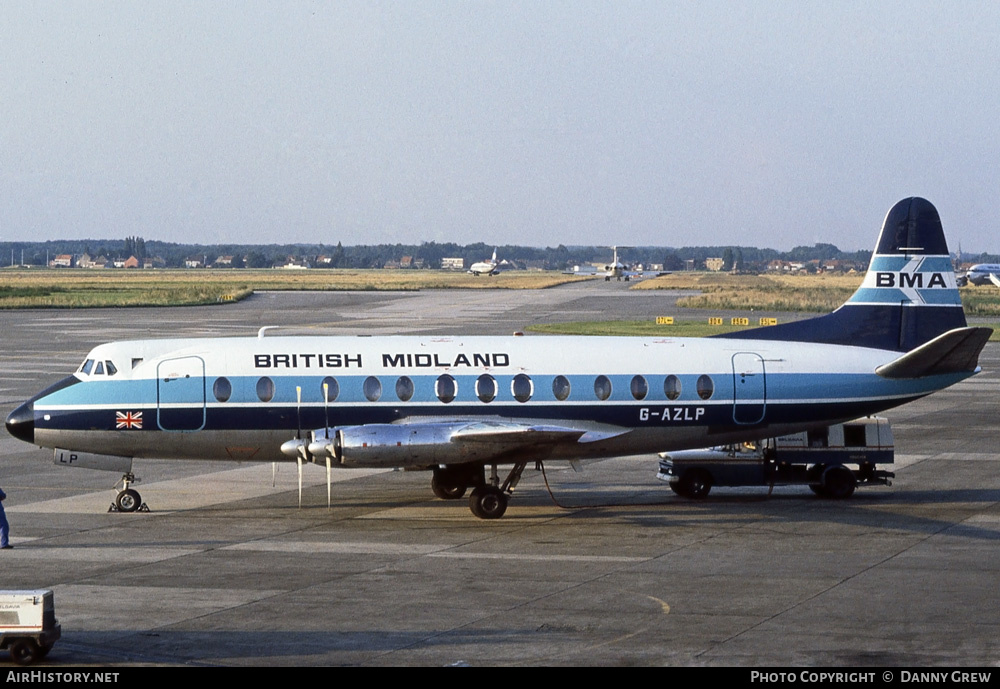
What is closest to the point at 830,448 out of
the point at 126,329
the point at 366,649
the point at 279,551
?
the point at 279,551

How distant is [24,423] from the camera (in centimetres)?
2731

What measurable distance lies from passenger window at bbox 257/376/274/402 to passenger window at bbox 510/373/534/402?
513cm

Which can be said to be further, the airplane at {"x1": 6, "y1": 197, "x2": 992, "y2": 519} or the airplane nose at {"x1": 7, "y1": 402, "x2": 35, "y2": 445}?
the airplane nose at {"x1": 7, "y1": 402, "x2": 35, "y2": 445}

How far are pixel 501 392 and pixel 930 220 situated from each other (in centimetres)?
1111

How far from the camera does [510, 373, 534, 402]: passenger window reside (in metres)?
27.5

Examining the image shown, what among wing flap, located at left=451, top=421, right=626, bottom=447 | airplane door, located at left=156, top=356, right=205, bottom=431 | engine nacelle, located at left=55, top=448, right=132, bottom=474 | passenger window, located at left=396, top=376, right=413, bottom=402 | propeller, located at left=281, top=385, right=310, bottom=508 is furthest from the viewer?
engine nacelle, located at left=55, top=448, right=132, bottom=474

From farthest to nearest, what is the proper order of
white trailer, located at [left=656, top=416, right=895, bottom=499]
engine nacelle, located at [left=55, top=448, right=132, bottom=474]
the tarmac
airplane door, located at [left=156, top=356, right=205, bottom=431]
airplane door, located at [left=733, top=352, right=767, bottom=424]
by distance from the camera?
white trailer, located at [left=656, top=416, right=895, bottom=499] < airplane door, located at [left=733, top=352, right=767, bottom=424] < engine nacelle, located at [left=55, top=448, right=132, bottom=474] < airplane door, located at [left=156, top=356, right=205, bottom=431] < the tarmac

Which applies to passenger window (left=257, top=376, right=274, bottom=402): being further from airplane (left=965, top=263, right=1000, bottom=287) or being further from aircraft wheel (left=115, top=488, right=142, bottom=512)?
airplane (left=965, top=263, right=1000, bottom=287)

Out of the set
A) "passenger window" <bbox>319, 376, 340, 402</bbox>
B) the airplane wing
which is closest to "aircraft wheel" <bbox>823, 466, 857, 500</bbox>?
the airplane wing

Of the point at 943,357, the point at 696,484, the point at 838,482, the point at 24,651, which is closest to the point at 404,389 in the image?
the point at 696,484

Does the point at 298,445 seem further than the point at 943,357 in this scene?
No

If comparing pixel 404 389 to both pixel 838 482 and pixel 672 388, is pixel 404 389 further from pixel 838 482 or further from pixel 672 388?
pixel 838 482

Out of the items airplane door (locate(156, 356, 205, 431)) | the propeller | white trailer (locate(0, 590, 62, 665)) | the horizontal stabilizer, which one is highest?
the horizontal stabilizer

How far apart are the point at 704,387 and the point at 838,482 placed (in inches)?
179
